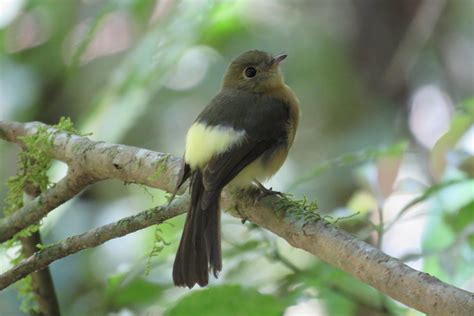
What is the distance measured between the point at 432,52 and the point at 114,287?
3648 millimetres

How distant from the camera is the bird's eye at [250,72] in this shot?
3.42m

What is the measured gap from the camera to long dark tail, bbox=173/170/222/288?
2.38m

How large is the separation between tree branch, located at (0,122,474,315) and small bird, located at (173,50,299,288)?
10 cm

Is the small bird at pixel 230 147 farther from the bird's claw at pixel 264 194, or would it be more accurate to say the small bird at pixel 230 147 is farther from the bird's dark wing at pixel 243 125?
the bird's claw at pixel 264 194

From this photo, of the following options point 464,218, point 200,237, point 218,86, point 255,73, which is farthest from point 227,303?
point 218,86

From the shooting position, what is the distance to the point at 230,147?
266cm

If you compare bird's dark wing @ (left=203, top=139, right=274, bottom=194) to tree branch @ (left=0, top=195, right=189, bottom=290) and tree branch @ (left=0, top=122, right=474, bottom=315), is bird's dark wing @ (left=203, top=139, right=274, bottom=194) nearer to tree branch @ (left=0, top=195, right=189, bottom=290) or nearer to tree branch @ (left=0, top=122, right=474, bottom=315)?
tree branch @ (left=0, top=122, right=474, bottom=315)

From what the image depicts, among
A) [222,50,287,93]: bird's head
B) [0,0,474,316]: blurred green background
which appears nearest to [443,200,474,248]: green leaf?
[0,0,474,316]: blurred green background

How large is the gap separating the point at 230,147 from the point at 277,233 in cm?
56

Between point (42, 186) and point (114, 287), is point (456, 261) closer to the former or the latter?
point (114, 287)

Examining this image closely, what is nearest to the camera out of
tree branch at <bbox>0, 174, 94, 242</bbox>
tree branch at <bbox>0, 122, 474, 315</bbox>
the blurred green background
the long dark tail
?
tree branch at <bbox>0, 122, 474, 315</bbox>

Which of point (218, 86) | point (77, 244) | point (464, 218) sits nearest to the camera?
point (77, 244)

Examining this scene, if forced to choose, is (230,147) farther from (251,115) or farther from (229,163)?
(251,115)

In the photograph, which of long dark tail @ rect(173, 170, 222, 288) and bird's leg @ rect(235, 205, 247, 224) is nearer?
long dark tail @ rect(173, 170, 222, 288)
